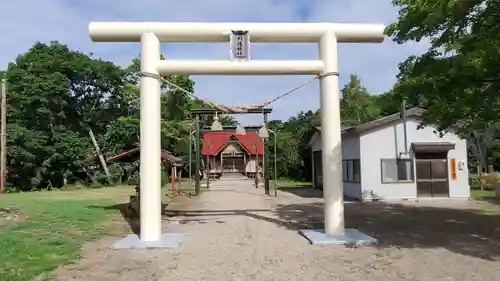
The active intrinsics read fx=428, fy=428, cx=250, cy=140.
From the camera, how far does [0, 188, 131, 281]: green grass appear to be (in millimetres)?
6765

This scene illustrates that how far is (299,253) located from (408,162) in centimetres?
1215

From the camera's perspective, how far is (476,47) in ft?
24.8

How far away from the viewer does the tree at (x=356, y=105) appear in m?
37.8

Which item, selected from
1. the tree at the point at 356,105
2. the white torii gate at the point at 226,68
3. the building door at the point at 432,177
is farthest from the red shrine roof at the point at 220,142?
the white torii gate at the point at 226,68

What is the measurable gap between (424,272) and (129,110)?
32.9m

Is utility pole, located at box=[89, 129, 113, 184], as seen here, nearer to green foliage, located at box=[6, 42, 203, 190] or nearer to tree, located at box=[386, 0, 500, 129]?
green foliage, located at box=[6, 42, 203, 190]

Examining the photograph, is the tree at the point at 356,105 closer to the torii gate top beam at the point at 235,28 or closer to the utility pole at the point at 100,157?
the utility pole at the point at 100,157

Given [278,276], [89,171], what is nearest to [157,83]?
[278,276]

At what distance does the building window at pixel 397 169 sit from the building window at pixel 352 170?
1050 mm

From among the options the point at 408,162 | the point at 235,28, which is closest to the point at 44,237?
the point at 235,28

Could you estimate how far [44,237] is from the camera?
9.31m

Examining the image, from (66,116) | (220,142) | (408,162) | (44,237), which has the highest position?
(66,116)

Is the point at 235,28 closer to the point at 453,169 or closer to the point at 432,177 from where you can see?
the point at 432,177

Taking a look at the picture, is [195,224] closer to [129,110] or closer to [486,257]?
[486,257]
